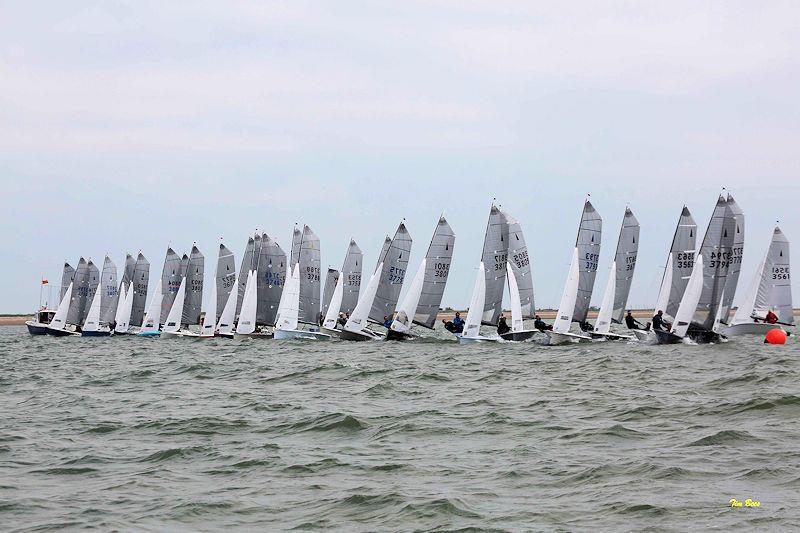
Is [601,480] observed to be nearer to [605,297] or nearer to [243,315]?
[605,297]

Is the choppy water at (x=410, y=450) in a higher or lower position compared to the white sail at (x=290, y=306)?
lower

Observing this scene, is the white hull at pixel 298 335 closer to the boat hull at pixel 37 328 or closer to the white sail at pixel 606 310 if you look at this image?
the white sail at pixel 606 310

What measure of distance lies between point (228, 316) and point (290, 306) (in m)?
8.10

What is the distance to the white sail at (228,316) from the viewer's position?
56.7 meters

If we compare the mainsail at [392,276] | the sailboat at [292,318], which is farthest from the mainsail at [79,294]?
the mainsail at [392,276]

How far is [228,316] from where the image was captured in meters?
57.4

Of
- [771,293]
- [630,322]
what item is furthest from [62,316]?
[771,293]

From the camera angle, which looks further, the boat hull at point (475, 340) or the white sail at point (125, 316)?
the white sail at point (125, 316)

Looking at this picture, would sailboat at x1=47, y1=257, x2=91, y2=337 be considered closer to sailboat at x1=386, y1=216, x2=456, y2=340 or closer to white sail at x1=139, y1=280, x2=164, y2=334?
white sail at x1=139, y1=280, x2=164, y2=334

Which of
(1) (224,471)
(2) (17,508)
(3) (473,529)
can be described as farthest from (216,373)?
(3) (473,529)

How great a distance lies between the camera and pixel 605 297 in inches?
1844

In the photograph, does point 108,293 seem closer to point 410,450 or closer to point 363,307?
point 363,307

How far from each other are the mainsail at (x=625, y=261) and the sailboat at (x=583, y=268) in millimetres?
1580

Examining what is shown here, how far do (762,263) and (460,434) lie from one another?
3837 centimetres
